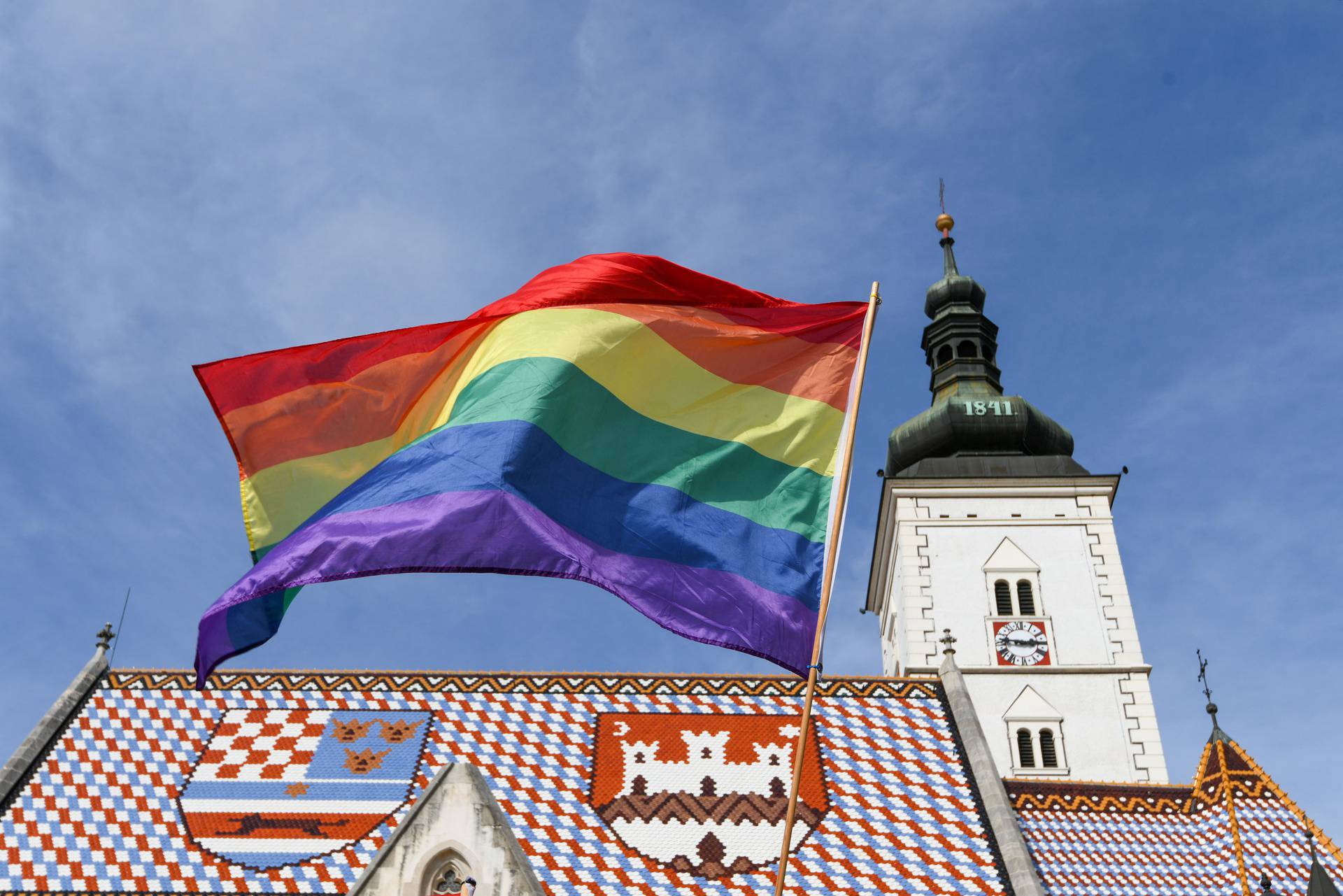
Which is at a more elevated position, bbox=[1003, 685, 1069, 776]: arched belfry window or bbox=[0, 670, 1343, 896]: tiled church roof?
bbox=[1003, 685, 1069, 776]: arched belfry window

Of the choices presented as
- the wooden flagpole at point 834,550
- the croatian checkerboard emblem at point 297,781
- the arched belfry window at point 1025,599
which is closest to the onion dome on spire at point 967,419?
the arched belfry window at point 1025,599

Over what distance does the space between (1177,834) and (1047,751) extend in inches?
365

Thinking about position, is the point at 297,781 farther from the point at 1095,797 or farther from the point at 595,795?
the point at 1095,797

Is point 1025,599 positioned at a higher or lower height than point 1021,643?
higher

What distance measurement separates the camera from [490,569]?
9.89 metres

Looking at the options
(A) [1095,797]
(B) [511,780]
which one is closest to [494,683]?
(B) [511,780]

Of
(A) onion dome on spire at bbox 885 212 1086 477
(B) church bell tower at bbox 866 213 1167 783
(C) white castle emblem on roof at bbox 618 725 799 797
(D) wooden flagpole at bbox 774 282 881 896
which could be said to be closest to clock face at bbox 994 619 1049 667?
(B) church bell tower at bbox 866 213 1167 783

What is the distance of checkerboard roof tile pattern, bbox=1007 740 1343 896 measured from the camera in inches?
704

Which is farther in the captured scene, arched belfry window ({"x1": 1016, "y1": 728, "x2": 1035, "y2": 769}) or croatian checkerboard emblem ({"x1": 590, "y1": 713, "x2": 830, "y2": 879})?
arched belfry window ({"x1": 1016, "y1": 728, "x2": 1035, "y2": 769})

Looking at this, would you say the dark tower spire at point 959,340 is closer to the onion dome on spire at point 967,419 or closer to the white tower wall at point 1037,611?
the onion dome on spire at point 967,419

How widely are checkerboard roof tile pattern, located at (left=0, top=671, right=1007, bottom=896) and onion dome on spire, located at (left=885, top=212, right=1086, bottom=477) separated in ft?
47.4

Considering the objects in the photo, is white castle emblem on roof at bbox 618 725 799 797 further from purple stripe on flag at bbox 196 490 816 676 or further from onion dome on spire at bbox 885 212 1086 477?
onion dome on spire at bbox 885 212 1086 477

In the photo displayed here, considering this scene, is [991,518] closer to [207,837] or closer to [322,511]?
[207,837]

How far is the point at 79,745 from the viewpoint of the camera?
1870 centimetres
